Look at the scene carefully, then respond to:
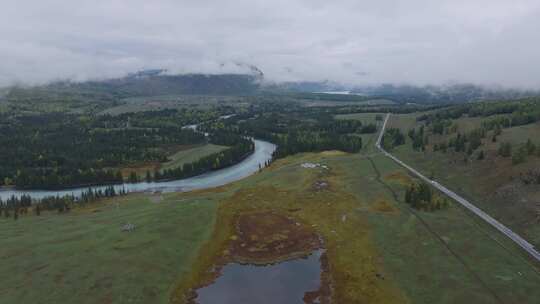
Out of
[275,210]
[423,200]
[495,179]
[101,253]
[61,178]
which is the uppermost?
[495,179]

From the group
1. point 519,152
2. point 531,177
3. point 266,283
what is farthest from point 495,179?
point 266,283

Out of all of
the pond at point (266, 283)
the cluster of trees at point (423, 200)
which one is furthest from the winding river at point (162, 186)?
the pond at point (266, 283)

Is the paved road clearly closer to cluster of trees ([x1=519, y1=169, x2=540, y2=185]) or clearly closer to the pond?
cluster of trees ([x1=519, y1=169, x2=540, y2=185])

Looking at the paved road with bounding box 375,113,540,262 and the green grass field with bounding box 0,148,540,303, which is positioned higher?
the paved road with bounding box 375,113,540,262

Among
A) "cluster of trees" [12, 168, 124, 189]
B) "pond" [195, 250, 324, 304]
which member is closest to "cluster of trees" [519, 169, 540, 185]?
"pond" [195, 250, 324, 304]

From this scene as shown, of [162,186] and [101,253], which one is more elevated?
[101,253]

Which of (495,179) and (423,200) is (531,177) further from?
(423,200)

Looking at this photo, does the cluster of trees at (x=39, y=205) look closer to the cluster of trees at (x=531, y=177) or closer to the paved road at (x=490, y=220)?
the paved road at (x=490, y=220)
